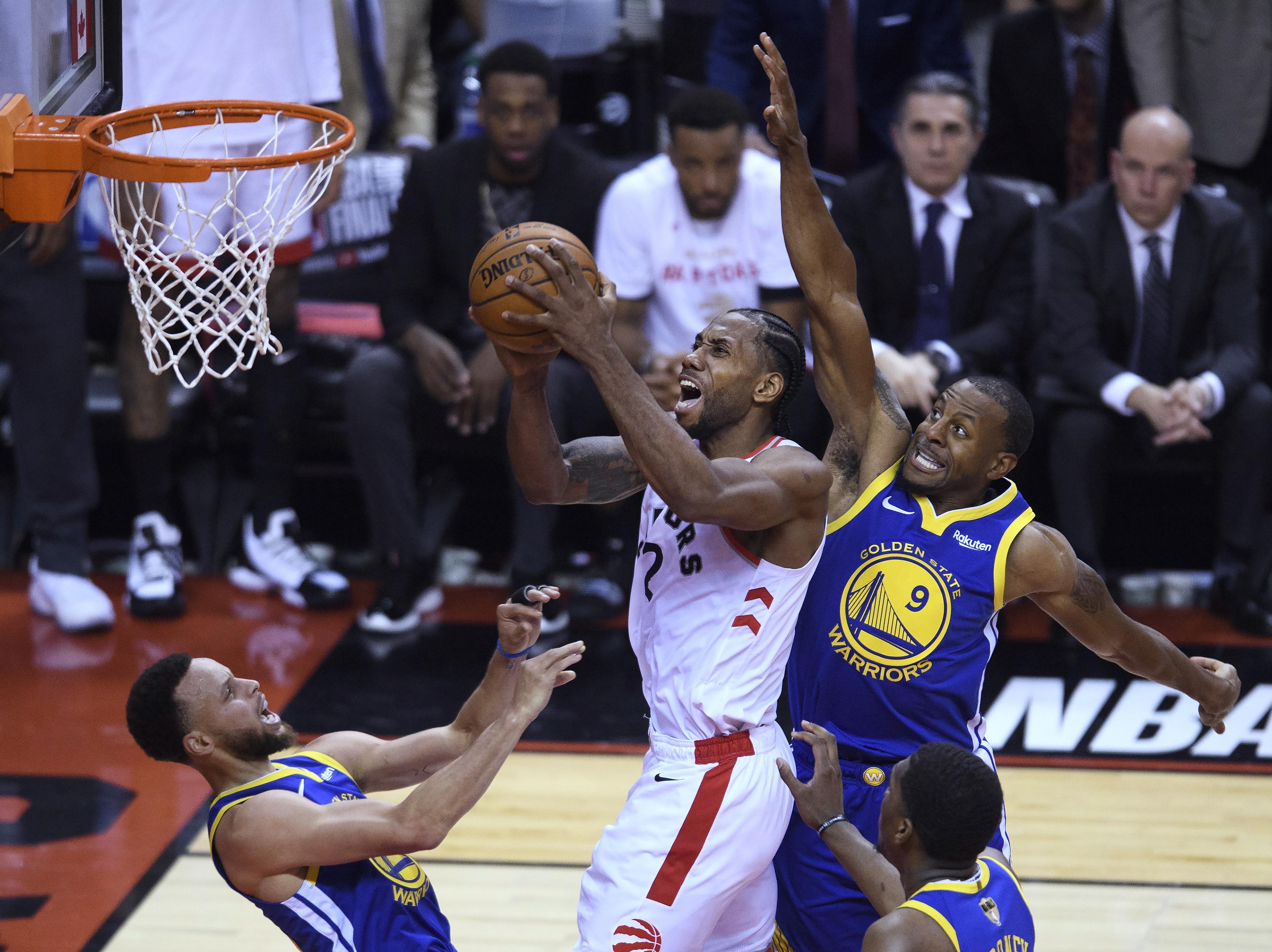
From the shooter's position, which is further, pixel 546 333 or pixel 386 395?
pixel 386 395

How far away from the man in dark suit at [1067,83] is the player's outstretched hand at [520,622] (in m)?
4.63

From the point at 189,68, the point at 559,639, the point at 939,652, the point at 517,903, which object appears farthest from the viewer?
the point at 559,639

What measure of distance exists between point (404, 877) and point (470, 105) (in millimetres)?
4892

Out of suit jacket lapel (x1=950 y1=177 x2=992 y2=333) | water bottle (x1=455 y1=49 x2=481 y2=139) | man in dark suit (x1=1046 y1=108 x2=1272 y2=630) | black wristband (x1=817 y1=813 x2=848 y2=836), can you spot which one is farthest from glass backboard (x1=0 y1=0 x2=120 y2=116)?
man in dark suit (x1=1046 y1=108 x2=1272 y2=630)

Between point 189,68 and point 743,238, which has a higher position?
point 189,68

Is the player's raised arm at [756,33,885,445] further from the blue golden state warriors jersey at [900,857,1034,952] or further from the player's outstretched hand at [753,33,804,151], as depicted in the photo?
the blue golden state warriors jersey at [900,857,1034,952]

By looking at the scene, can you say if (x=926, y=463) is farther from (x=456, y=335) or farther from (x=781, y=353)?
(x=456, y=335)

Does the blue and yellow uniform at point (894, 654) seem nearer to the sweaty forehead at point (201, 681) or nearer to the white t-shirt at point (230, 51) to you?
the sweaty forehead at point (201, 681)

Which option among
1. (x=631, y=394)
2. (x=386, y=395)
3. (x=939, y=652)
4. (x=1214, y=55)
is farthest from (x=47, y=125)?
(x=1214, y=55)

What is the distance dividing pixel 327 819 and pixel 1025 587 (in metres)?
1.56

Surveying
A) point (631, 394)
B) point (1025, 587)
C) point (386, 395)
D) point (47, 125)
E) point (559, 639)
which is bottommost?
point (559, 639)

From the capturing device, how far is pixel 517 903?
429 cm

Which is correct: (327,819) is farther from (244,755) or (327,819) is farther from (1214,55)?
(1214,55)

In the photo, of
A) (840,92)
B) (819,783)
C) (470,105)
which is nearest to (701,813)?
(819,783)
